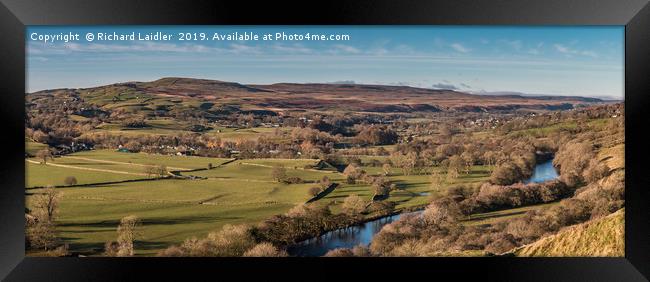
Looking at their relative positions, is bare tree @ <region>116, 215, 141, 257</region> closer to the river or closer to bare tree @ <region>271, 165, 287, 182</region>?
bare tree @ <region>271, 165, 287, 182</region>

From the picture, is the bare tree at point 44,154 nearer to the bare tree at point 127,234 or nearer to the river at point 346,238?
the bare tree at point 127,234

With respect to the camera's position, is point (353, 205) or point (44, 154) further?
point (353, 205)

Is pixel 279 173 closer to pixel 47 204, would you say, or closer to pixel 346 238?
pixel 346 238

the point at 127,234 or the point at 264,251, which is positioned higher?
the point at 127,234

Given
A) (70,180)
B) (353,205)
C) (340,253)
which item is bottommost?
(340,253)

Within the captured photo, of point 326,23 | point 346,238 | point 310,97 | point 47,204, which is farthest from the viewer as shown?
point 310,97

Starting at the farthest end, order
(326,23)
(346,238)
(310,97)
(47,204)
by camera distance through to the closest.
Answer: (310,97), (346,238), (47,204), (326,23)

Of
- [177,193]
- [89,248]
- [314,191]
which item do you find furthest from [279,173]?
[89,248]
